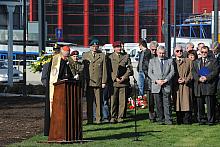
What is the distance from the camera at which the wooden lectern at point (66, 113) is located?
11.5 meters

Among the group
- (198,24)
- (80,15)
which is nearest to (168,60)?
(198,24)

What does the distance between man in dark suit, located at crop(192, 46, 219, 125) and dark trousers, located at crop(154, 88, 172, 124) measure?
29.3 inches

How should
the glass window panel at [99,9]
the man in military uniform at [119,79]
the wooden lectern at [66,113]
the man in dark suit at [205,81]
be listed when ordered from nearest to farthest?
the wooden lectern at [66,113] → the man in dark suit at [205,81] → the man in military uniform at [119,79] → the glass window panel at [99,9]

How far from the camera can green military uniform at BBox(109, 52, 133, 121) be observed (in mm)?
15531

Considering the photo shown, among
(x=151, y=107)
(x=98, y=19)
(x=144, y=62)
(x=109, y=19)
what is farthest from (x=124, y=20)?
(x=151, y=107)

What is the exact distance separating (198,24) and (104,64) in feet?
244

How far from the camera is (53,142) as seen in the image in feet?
38.2

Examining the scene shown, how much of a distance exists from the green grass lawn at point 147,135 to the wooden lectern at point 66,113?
0.92 feet

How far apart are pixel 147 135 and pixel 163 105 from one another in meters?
2.03

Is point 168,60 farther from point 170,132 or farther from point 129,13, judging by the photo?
point 129,13

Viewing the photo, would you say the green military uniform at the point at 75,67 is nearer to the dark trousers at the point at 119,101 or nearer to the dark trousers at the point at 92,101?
the dark trousers at the point at 92,101

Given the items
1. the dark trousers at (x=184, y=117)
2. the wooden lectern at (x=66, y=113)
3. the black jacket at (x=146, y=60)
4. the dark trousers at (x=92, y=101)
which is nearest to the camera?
the wooden lectern at (x=66, y=113)

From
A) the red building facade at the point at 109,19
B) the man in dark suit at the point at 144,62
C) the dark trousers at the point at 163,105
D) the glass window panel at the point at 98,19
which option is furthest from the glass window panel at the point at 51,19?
the dark trousers at the point at 163,105

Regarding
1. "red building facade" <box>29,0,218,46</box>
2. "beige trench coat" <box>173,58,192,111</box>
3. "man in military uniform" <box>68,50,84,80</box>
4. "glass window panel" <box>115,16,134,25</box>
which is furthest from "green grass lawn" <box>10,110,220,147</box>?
"glass window panel" <box>115,16,134,25</box>
